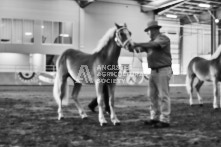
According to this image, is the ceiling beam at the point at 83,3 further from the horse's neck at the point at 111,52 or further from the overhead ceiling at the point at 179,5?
the horse's neck at the point at 111,52

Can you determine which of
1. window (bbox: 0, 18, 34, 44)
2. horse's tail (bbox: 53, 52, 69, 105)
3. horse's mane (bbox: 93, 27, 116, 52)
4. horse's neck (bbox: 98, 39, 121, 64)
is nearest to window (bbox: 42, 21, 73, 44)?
window (bbox: 0, 18, 34, 44)

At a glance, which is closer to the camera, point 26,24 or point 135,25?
point 26,24

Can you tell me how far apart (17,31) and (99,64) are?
27.0 m

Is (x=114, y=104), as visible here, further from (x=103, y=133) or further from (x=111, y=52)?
(x=103, y=133)

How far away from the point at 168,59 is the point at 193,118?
1.74 metres

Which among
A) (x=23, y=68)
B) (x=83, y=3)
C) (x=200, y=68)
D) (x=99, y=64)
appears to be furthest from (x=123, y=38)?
(x=23, y=68)

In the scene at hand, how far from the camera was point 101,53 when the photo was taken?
5371 mm

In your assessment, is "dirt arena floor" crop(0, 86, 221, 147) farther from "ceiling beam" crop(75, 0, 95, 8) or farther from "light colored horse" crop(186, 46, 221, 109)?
"ceiling beam" crop(75, 0, 95, 8)

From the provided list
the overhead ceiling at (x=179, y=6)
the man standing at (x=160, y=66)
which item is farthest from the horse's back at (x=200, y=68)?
the overhead ceiling at (x=179, y=6)

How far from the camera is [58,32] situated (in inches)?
1224

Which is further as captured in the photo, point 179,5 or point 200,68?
point 179,5

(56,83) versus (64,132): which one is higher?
(56,83)

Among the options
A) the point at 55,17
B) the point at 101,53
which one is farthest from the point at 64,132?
the point at 55,17

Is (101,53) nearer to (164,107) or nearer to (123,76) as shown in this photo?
(164,107)
